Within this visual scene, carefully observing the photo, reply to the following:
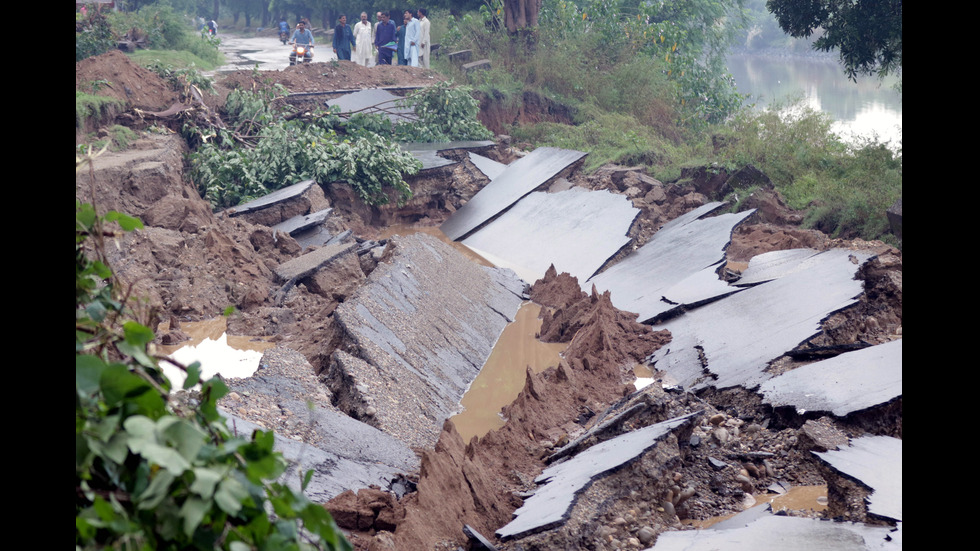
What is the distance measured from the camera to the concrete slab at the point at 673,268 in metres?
8.16

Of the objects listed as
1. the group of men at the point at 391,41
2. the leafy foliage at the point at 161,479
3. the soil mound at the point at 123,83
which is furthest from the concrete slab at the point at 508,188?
the leafy foliage at the point at 161,479

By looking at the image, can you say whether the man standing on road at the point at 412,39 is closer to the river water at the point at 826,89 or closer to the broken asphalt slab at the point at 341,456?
the river water at the point at 826,89

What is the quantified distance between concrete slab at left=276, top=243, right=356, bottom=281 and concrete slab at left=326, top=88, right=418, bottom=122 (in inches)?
256

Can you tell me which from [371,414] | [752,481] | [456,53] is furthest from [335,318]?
[456,53]

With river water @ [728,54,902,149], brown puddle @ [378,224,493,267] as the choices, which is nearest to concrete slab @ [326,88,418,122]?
brown puddle @ [378,224,493,267]

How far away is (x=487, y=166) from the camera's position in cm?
1401

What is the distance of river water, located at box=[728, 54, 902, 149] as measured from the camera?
23.7 m

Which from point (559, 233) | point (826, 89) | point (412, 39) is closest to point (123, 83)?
point (559, 233)

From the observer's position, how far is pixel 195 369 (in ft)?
4.92

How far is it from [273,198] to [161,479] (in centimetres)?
978

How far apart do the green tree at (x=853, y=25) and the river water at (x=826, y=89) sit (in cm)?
259

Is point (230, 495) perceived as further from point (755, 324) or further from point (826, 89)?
point (826, 89)

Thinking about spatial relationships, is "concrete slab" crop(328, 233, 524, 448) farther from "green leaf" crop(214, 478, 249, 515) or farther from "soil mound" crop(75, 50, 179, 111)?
"soil mound" crop(75, 50, 179, 111)
